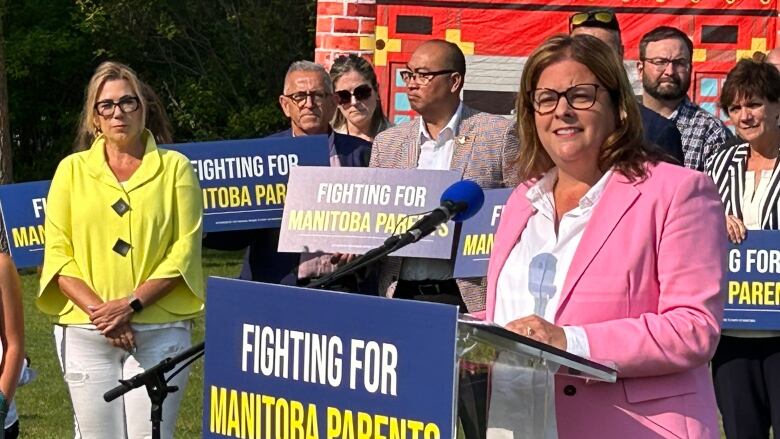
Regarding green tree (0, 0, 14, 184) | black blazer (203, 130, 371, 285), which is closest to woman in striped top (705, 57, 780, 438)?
black blazer (203, 130, 371, 285)

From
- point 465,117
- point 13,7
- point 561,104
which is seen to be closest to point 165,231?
point 465,117

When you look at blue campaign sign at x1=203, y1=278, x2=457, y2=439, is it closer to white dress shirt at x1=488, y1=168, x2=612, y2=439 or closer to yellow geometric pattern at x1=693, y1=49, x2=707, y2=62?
white dress shirt at x1=488, y1=168, x2=612, y2=439

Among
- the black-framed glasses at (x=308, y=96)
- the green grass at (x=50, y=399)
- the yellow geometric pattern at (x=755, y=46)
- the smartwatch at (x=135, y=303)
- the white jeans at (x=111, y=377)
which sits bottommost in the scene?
the green grass at (x=50, y=399)

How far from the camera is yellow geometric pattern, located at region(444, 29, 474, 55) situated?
12.6 metres

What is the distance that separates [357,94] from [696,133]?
6.23ft

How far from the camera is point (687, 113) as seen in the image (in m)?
7.48

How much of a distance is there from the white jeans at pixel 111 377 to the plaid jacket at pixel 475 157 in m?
1.09

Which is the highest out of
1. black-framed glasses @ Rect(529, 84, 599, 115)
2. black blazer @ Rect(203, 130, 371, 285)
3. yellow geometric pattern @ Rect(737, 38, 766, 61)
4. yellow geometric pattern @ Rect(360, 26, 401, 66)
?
yellow geometric pattern @ Rect(737, 38, 766, 61)

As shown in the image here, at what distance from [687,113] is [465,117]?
4.29ft

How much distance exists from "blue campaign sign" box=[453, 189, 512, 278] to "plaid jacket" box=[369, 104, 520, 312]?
0.28ft

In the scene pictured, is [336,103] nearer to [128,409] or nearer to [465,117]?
[465,117]

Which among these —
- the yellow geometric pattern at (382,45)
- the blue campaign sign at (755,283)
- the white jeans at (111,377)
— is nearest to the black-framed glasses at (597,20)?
the blue campaign sign at (755,283)

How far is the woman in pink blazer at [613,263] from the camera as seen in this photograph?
3195mm

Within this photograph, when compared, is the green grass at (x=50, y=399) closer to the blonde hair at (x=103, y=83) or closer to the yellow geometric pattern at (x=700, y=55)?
the blonde hair at (x=103, y=83)
